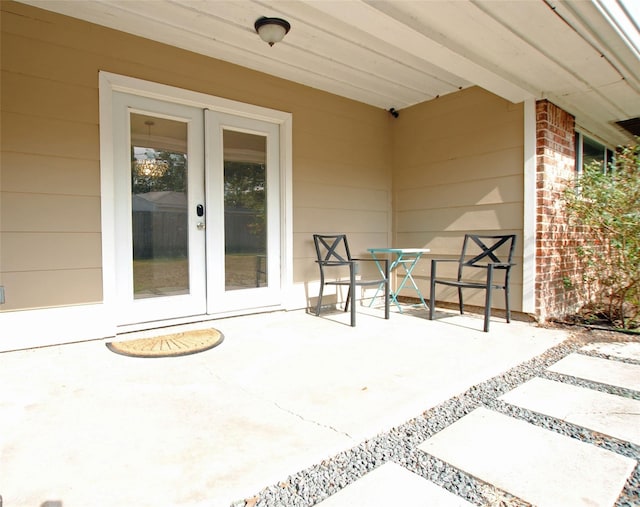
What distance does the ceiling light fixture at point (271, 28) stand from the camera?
2.72 meters

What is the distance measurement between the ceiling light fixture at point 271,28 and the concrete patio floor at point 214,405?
7.41 ft

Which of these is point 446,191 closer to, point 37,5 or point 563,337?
point 563,337

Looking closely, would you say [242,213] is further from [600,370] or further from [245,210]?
[600,370]

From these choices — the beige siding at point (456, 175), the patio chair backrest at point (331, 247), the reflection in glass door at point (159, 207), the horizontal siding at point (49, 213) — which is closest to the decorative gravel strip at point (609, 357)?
the beige siding at point (456, 175)

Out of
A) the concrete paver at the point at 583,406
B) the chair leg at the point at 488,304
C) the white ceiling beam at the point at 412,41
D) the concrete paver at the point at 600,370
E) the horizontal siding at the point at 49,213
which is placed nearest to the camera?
the concrete paver at the point at 583,406

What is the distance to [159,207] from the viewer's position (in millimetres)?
3119

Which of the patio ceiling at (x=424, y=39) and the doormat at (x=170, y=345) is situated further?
the doormat at (x=170, y=345)

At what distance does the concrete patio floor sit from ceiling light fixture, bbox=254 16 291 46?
88.9 inches

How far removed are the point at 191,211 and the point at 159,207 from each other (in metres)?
0.26

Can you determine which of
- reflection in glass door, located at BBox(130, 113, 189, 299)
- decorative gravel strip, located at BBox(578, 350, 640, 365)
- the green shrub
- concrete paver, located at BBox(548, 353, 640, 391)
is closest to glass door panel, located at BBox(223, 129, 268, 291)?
reflection in glass door, located at BBox(130, 113, 189, 299)

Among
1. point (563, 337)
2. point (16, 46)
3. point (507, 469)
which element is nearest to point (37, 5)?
point (16, 46)

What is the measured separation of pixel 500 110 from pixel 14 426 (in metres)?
4.30

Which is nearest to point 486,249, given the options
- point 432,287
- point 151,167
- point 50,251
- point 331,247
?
point 432,287

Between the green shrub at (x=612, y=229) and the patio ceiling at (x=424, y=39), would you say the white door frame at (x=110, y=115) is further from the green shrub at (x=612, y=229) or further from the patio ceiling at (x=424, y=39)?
the green shrub at (x=612, y=229)
